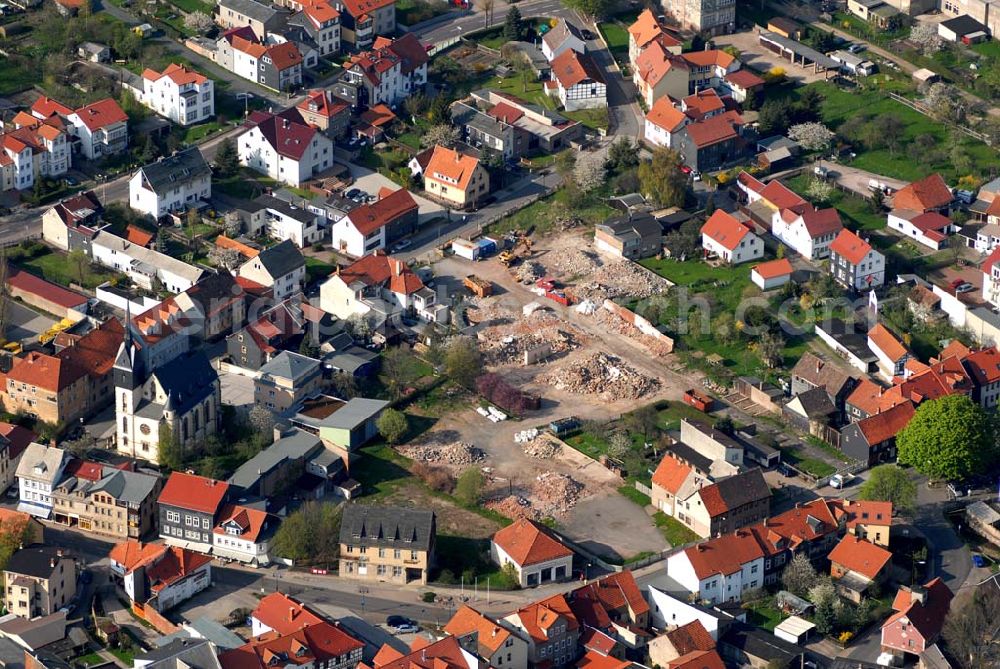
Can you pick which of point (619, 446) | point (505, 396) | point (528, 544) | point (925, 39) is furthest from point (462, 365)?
point (925, 39)

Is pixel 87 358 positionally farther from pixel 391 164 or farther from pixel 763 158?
pixel 763 158

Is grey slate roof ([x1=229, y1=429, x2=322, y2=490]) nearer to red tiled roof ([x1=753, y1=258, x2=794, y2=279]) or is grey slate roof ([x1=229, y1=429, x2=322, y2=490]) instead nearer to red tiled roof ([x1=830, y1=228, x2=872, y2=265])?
red tiled roof ([x1=753, y1=258, x2=794, y2=279])

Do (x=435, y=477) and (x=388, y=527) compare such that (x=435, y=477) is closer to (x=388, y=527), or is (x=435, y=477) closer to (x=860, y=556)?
(x=388, y=527)

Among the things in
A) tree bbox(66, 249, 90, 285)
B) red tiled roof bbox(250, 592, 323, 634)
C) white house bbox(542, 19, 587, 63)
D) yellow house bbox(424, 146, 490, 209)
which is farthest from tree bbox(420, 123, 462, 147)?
red tiled roof bbox(250, 592, 323, 634)

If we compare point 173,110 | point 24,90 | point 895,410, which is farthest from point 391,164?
point 895,410

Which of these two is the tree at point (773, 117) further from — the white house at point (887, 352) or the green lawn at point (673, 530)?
the green lawn at point (673, 530)

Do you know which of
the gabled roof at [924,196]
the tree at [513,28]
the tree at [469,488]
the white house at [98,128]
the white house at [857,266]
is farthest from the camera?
the tree at [513,28]

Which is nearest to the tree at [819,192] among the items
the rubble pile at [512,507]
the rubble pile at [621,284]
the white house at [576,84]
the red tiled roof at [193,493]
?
the rubble pile at [621,284]
